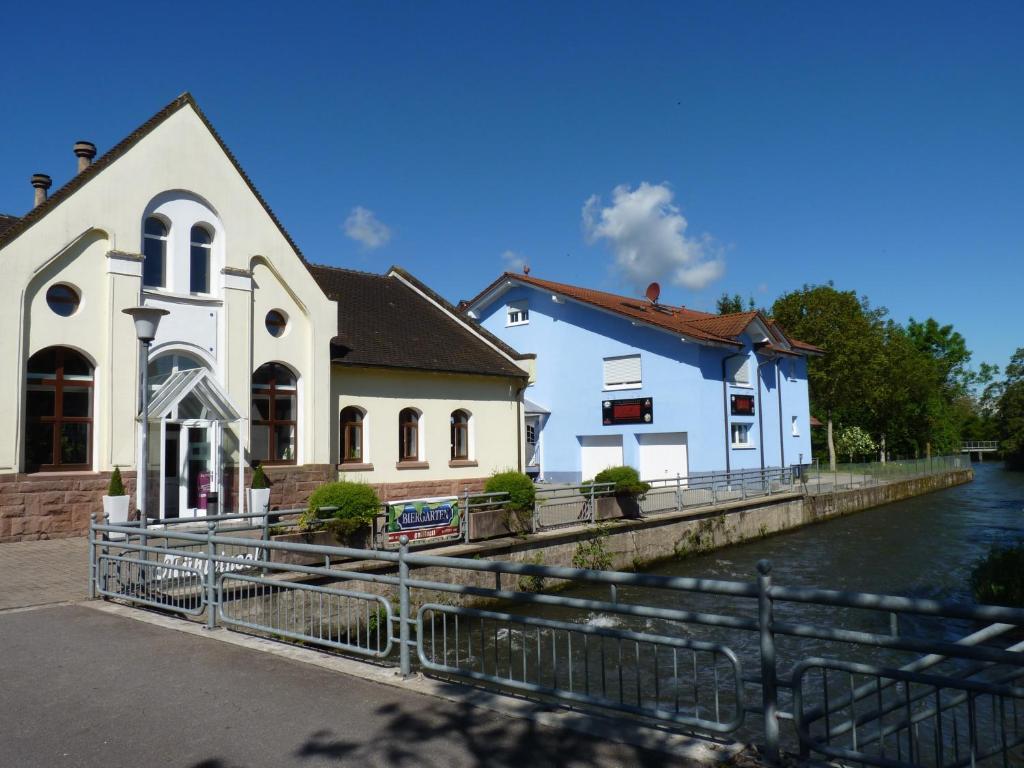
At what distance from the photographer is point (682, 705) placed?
906 cm

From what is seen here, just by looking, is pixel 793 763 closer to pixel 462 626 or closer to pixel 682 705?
pixel 682 705

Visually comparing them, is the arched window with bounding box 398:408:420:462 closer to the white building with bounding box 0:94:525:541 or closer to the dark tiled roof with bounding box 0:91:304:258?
the white building with bounding box 0:94:525:541

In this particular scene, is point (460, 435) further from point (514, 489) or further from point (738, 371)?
point (738, 371)

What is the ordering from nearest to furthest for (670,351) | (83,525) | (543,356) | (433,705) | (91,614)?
(433,705), (91,614), (83,525), (670,351), (543,356)

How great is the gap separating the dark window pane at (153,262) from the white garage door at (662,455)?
18659 millimetres

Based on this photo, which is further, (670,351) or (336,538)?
(670,351)

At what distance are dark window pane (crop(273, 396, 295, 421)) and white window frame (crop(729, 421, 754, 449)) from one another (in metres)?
17.2

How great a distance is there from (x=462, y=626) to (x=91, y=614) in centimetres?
600

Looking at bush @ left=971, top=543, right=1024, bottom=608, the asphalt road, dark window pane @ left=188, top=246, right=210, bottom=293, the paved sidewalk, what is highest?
dark window pane @ left=188, top=246, right=210, bottom=293

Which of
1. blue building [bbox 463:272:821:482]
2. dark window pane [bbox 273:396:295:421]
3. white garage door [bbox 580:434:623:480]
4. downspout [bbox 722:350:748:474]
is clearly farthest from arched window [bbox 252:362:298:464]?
downspout [bbox 722:350:748:474]

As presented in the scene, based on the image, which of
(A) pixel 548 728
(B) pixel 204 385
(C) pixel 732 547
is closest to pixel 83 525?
(B) pixel 204 385

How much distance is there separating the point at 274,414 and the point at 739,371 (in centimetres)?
1919

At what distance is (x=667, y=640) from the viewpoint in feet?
15.3

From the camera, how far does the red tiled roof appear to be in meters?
28.9
